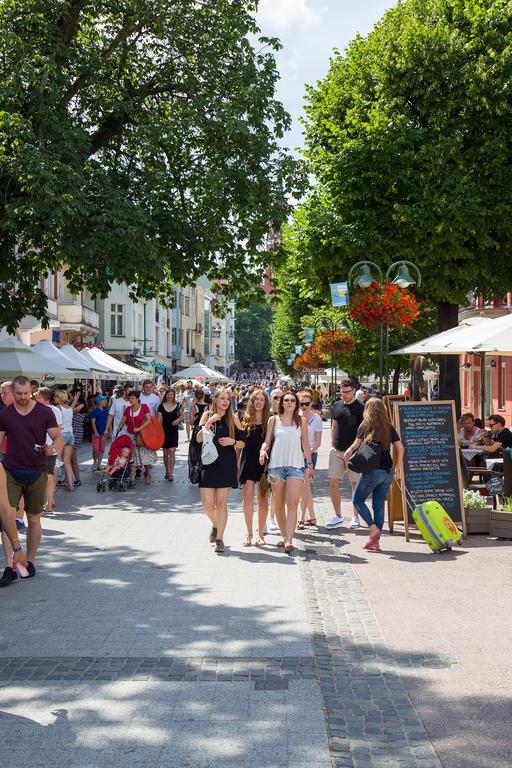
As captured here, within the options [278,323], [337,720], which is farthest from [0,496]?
[278,323]

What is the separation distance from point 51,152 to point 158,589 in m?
10.8

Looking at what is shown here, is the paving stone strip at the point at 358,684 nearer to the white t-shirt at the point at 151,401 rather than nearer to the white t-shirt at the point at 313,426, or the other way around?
the white t-shirt at the point at 313,426

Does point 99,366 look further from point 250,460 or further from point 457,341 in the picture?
point 250,460

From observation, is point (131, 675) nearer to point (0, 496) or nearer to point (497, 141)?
point (0, 496)

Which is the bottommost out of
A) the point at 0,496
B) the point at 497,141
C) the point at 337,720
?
the point at 337,720

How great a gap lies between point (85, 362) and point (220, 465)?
59.4 ft

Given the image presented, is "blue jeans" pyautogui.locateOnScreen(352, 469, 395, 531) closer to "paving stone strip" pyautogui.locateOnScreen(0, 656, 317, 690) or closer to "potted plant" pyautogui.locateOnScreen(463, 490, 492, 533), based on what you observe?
"potted plant" pyautogui.locateOnScreen(463, 490, 492, 533)

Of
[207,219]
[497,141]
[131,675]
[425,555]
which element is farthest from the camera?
[497,141]

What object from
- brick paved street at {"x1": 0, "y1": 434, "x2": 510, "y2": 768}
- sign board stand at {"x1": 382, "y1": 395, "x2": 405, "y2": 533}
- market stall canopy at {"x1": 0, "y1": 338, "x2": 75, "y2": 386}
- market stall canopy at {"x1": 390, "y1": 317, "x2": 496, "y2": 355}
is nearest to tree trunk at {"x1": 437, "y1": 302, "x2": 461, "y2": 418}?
market stall canopy at {"x1": 390, "y1": 317, "x2": 496, "y2": 355}

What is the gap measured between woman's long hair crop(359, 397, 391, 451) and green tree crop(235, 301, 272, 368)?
470ft

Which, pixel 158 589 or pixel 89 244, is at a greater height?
pixel 89 244

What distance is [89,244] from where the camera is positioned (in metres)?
16.7

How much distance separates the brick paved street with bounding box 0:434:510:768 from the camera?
180 inches

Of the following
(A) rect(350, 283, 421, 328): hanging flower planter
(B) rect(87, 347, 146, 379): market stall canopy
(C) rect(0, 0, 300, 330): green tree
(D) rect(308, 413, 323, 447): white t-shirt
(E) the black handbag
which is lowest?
(E) the black handbag
